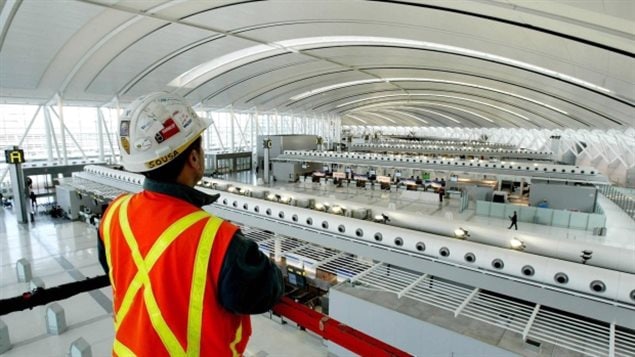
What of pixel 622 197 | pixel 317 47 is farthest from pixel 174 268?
pixel 622 197

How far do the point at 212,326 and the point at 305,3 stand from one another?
1824 cm

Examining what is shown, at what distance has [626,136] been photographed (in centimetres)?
2894

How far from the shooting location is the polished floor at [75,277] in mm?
8297

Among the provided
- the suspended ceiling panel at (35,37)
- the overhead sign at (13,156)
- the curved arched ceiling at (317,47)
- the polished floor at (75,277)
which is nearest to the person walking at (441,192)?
the polished floor at (75,277)

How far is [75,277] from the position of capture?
11.6m

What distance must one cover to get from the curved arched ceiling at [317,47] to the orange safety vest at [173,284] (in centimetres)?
1216

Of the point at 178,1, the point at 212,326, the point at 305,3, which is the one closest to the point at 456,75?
the point at 305,3

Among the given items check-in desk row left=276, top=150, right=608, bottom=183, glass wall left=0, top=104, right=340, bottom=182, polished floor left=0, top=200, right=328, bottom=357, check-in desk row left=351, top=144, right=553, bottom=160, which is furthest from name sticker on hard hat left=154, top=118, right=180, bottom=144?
check-in desk row left=351, top=144, right=553, bottom=160

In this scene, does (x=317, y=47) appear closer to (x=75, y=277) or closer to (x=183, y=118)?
(x=75, y=277)

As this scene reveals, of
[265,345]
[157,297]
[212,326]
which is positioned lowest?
[265,345]

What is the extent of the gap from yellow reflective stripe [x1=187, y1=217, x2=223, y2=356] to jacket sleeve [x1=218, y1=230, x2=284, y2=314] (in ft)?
0.24

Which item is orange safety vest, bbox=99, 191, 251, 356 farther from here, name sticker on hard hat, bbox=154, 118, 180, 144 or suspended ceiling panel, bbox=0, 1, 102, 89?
suspended ceiling panel, bbox=0, 1, 102, 89

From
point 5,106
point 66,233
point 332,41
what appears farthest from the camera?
point 332,41

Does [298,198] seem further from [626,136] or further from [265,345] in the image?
[626,136]
